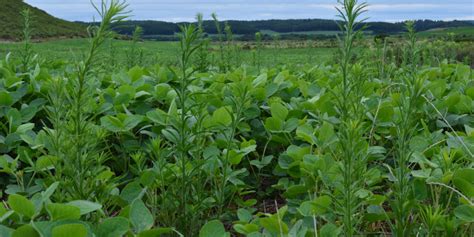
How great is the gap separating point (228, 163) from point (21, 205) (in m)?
0.86

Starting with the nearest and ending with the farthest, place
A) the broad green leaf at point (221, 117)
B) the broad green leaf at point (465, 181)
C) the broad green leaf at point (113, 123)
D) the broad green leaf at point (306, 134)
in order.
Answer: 1. the broad green leaf at point (465, 181)
2. the broad green leaf at point (306, 134)
3. the broad green leaf at point (221, 117)
4. the broad green leaf at point (113, 123)

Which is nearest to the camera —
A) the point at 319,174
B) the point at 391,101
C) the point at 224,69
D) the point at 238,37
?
the point at 319,174

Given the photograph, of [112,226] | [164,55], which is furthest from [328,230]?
[164,55]

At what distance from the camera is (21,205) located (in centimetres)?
158

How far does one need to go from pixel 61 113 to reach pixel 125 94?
39.4 inches

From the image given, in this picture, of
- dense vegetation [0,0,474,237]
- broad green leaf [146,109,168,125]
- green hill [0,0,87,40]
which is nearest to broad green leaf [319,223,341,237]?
dense vegetation [0,0,474,237]

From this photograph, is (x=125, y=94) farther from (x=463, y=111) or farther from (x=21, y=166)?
(x=463, y=111)

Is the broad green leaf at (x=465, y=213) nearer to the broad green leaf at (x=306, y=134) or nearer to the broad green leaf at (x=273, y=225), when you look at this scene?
the broad green leaf at (x=273, y=225)

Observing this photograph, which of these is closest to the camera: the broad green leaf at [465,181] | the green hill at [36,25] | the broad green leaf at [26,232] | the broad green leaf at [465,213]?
the broad green leaf at [26,232]

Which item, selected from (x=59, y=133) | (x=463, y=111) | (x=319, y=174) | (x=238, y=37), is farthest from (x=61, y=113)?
(x=238, y=37)

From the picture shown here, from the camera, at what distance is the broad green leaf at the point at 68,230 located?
1333 millimetres

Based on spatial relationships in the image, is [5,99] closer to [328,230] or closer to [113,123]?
[113,123]

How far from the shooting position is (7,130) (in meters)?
2.65

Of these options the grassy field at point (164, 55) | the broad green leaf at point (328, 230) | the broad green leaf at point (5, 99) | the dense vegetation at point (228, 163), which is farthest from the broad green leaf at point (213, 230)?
the broad green leaf at point (5, 99)
